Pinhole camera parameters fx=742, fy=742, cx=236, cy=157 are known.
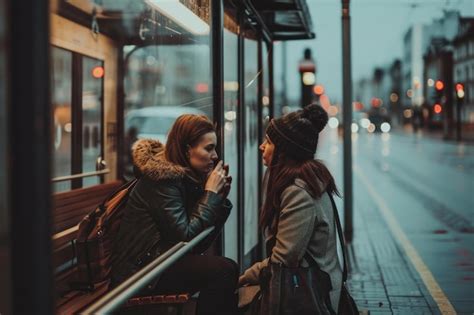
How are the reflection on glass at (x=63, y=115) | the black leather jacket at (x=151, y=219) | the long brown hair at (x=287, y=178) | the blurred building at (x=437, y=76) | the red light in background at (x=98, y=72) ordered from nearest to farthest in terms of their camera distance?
1. the long brown hair at (x=287, y=178)
2. the black leather jacket at (x=151, y=219)
3. the reflection on glass at (x=63, y=115)
4. the red light in background at (x=98, y=72)
5. the blurred building at (x=437, y=76)

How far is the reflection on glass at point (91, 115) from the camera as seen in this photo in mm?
9758

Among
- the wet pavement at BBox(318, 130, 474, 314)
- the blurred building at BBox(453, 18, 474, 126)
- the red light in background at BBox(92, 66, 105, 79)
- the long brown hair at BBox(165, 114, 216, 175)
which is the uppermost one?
the blurred building at BBox(453, 18, 474, 126)

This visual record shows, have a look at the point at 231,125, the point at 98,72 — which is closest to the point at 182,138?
the point at 231,125

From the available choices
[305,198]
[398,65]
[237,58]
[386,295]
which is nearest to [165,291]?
[305,198]

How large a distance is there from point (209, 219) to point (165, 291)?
0.45m

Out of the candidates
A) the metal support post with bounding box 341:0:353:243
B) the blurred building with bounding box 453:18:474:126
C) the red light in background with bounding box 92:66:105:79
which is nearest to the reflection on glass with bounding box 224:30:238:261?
the red light in background with bounding box 92:66:105:79

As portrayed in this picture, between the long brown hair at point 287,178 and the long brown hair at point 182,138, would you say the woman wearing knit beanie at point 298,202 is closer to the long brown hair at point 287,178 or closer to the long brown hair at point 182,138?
the long brown hair at point 287,178

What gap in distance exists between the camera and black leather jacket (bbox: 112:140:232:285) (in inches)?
151

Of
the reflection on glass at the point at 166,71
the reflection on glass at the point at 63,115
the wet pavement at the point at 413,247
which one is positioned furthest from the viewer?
the reflection on glass at the point at 63,115

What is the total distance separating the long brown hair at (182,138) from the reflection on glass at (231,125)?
1.85 m

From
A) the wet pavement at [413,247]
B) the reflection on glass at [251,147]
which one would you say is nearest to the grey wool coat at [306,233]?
the wet pavement at [413,247]

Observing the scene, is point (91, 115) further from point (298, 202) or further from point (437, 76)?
point (437, 76)

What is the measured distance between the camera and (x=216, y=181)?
4102mm

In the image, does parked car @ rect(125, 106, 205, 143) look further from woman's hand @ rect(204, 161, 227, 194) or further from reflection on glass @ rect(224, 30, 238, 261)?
woman's hand @ rect(204, 161, 227, 194)
